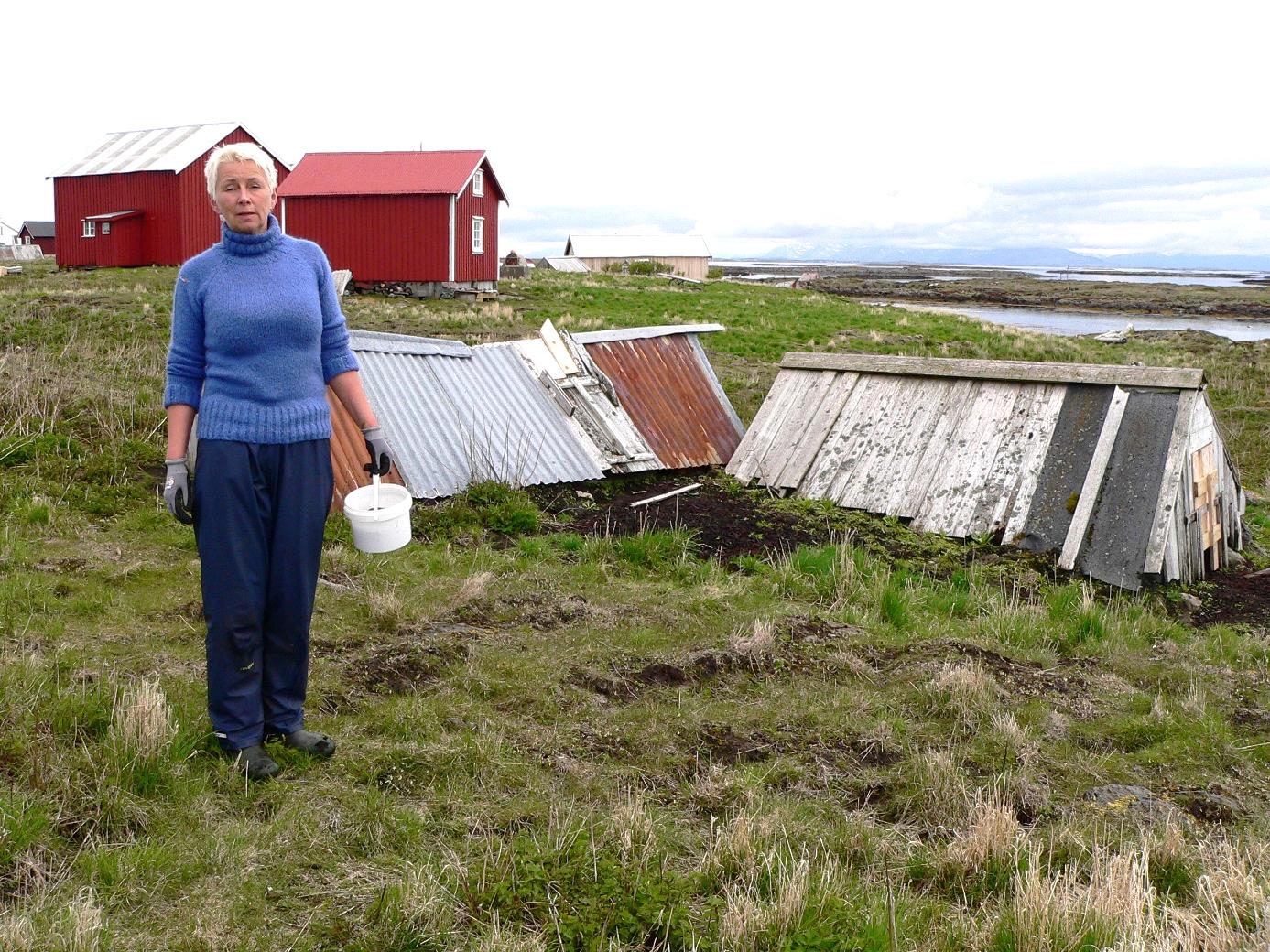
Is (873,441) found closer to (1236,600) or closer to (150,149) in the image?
(1236,600)

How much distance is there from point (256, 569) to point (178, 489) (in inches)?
16.0

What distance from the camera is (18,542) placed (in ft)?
22.2

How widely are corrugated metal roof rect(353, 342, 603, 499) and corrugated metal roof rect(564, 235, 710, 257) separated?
5828 cm

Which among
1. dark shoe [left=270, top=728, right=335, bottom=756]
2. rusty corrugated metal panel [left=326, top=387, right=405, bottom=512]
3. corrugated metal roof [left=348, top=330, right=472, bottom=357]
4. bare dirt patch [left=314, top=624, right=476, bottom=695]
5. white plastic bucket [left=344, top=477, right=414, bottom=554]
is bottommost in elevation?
bare dirt patch [left=314, top=624, right=476, bottom=695]

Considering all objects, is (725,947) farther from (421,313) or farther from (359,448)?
(421,313)

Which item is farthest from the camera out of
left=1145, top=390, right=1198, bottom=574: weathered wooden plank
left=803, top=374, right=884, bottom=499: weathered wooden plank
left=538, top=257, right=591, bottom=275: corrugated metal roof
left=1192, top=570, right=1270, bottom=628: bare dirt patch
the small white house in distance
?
the small white house in distance

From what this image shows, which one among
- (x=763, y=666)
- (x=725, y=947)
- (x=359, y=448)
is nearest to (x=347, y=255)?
(x=359, y=448)

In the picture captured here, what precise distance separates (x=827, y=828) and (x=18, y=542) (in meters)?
5.45

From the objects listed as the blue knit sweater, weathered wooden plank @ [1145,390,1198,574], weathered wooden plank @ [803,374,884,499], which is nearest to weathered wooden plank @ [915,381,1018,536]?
weathered wooden plank @ [803,374,884,499]

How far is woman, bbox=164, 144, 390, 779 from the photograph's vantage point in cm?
395

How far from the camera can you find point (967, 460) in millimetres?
9336

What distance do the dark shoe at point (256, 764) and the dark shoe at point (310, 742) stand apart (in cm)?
16

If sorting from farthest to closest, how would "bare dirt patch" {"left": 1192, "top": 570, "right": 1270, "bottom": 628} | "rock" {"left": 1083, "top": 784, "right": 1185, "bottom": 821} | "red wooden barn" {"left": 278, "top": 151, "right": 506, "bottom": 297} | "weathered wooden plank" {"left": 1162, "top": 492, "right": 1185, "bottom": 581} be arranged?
1. "red wooden barn" {"left": 278, "top": 151, "right": 506, "bottom": 297}
2. "weathered wooden plank" {"left": 1162, "top": 492, "right": 1185, "bottom": 581}
3. "bare dirt patch" {"left": 1192, "top": 570, "right": 1270, "bottom": 628}
4. "rock" {"left": 1083, "top": 784, "right": 1185, "bottom": 821}

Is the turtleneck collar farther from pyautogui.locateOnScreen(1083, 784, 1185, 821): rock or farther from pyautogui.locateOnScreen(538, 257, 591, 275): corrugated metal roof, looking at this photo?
pyautogui.locateOnScreen(538, 257, 591, 275): corrugated metal roof
